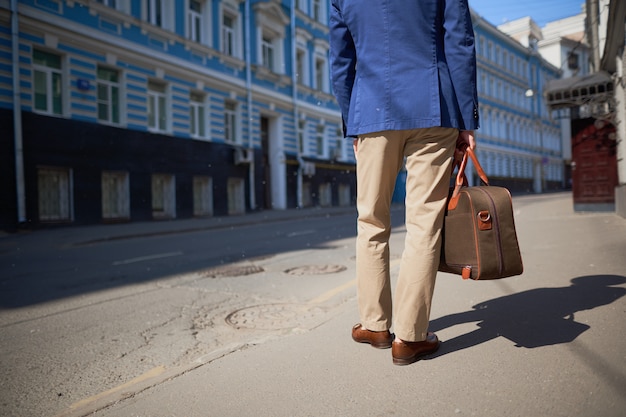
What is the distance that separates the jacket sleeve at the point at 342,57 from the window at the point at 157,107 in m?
16.0

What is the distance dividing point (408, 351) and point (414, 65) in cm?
146

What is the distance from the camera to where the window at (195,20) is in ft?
63.2

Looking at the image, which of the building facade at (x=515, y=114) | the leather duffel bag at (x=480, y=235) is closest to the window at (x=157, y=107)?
the leather duffel bag at (x=480, y=235)

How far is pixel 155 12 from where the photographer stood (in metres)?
17.7

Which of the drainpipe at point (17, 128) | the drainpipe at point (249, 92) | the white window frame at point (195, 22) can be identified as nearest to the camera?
the drainpipe at point (17, 128)

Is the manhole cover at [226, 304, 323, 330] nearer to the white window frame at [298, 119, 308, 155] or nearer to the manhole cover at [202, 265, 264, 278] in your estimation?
the manhole cover at [202, 265, 264, 278]

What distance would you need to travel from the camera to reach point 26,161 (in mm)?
13297

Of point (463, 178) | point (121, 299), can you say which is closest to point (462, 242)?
point (463, 178)

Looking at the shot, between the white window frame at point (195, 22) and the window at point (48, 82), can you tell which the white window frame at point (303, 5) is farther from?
the window at point (48, 82)

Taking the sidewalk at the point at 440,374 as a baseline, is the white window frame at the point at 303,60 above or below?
above

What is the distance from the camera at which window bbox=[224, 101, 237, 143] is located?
70.1 ft

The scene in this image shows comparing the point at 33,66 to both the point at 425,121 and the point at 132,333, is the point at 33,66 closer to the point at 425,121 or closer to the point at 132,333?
the point at 132,333

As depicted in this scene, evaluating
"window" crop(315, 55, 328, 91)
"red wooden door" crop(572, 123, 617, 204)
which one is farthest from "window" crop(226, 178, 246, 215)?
"red wooden door" crop(572, 123, 617, 204)

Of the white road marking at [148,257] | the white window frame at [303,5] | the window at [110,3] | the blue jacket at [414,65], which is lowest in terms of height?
the white road marking at [148,257]
